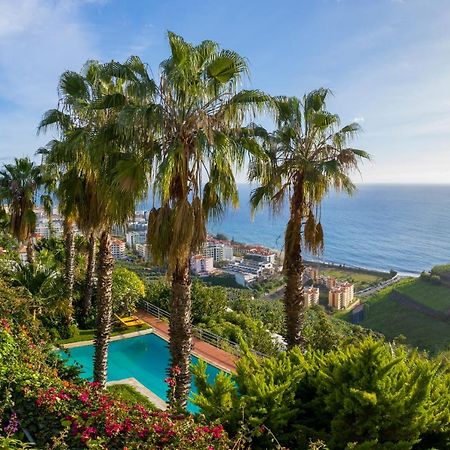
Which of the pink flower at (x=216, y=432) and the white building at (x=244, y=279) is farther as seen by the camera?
the white building at (x=244, y=279)

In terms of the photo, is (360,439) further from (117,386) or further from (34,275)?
(34,275)

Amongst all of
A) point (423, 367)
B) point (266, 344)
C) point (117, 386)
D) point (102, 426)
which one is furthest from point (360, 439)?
point (266, 344)

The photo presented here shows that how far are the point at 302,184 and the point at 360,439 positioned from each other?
4.73 meters

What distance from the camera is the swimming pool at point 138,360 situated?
466 inches

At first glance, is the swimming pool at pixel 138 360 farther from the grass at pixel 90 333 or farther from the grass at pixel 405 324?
the grass at pixel 405 324

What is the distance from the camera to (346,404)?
4.45 meters

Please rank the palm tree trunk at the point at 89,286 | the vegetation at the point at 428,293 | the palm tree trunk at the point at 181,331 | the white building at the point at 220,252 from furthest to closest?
the white building at the point at 220,252
the vegetation at the point at 428,293
the palm tree trunk at the point at 89,286
the palm tree trunk at the point at 181,331

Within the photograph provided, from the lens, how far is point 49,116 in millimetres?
8344

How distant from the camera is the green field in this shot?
6489cm

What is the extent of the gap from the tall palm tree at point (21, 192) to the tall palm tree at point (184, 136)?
36.9 ft

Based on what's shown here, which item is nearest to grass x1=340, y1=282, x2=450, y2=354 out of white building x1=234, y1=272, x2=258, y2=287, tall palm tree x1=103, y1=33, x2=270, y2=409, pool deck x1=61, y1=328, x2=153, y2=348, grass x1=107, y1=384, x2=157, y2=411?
white building x1=234, y1=272, x2=258, y2=287

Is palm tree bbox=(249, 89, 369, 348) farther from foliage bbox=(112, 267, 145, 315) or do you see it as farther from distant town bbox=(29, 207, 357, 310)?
distant town bbox=(29, 207, 357, 310)

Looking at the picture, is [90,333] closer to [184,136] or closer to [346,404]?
[184,136]

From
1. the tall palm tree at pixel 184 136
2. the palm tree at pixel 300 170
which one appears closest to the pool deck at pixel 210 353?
the palm tree at pixel 300 170
